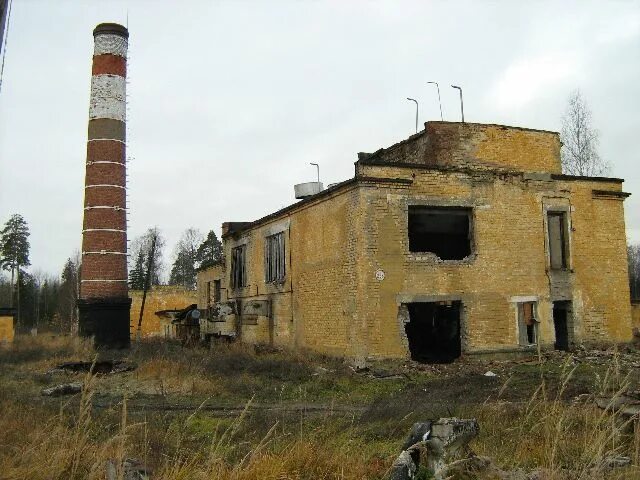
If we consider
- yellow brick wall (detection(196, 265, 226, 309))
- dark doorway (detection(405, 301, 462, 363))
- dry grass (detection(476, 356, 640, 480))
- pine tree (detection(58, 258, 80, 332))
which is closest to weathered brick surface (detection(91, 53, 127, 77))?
yellow brick wall (detection(196, 265, 226, 309))

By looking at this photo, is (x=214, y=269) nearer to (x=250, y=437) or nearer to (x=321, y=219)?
(x=321, y=219)

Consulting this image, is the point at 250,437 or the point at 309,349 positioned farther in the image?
the point at 309,349

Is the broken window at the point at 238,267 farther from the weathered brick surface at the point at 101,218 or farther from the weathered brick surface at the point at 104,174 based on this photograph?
the weathered brick surface at the point at 104,174

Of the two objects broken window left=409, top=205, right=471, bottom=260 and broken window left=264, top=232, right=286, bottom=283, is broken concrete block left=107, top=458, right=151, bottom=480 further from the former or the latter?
broken window left=264, top=232, right=286, bottom=283

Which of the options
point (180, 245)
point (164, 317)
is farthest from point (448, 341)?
point (180, 245)

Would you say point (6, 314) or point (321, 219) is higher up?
point (321, 219)

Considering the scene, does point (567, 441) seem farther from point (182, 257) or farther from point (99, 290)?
point (182, 257)

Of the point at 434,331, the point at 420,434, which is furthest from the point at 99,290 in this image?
the point at 420,434

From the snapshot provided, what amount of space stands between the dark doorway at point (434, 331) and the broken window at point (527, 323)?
2.41 m

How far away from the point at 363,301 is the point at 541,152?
30.7ft

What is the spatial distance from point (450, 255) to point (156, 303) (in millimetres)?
23446

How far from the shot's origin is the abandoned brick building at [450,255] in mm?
15133

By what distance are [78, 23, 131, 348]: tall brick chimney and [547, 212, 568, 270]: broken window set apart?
623 inches

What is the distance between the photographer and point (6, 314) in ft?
103
